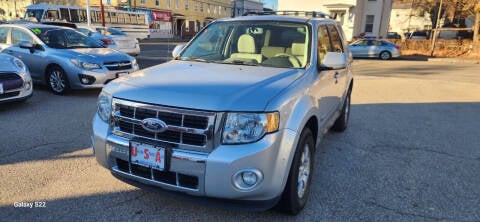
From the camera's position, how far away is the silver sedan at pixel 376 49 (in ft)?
71.9

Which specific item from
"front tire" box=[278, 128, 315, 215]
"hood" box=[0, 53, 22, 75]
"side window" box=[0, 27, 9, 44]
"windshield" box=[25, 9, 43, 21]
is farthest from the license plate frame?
"windshield" box=[25, 9, 43, 21]

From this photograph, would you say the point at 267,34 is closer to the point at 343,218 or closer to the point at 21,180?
the point at 343,218

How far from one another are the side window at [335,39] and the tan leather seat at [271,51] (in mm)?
1112

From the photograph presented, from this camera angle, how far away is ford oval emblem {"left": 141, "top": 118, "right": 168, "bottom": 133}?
255 cm

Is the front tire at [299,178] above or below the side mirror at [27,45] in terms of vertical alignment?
below

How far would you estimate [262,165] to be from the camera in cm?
243

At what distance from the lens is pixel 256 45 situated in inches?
153

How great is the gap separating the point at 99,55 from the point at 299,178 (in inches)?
250

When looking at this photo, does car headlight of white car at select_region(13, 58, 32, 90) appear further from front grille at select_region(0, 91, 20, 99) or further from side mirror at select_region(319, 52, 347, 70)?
side mirror at select_region(319, 52, 347, 70)

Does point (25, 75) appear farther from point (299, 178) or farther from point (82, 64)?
point (299, 178)

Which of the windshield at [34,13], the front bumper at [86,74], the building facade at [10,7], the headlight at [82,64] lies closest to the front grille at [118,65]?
the front bumper at [86,74]

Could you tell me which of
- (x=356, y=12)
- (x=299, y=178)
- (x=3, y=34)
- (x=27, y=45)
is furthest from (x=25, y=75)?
(x=356, y=12)

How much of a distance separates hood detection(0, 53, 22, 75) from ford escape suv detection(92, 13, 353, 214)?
4.17 metres

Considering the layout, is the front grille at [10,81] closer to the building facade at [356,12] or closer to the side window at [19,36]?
the side window at [19,36]
